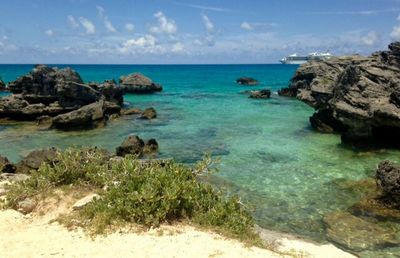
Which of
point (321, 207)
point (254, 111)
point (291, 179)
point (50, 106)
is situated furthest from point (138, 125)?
point (321, 207)

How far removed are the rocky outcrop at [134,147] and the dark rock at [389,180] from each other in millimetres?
13085

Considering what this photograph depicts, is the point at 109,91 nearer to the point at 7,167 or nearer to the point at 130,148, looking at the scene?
the point at 130,148

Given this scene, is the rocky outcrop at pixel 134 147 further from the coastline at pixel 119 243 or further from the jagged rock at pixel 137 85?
the jagged rock at pixel 137 85

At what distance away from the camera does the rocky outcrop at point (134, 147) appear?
2603 centimetres

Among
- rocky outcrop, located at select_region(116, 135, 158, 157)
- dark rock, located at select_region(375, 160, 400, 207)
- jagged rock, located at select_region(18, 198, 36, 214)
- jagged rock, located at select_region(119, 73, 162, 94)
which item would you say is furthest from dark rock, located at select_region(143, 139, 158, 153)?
jagged rock, located at select_region(119, 73, 162, 94)

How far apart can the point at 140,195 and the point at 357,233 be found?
26.6ft

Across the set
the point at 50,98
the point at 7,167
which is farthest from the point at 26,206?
the point at 50,98

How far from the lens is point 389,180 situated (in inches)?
704

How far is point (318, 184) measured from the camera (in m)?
21.0

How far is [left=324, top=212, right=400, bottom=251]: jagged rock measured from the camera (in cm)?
1428

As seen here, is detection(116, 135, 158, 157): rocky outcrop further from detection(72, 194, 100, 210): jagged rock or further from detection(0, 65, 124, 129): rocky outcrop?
detection(72, 194, 100, 210): jagged rock

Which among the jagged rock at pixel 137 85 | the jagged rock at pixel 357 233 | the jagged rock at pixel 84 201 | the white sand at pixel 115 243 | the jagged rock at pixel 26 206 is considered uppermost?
the jagged rock at pixel 84 201

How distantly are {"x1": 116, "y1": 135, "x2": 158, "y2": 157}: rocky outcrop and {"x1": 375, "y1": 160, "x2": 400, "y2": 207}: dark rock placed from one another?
42.9 feet

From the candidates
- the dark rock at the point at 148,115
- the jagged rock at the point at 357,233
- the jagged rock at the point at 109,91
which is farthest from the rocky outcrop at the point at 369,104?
the jagged rock at the point at 109,91
